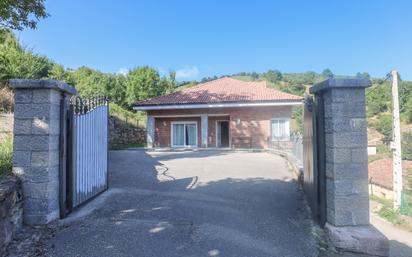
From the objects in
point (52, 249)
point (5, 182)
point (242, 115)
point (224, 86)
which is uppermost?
point (224, 86)

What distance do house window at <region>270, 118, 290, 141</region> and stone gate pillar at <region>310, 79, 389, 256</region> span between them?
637 inches

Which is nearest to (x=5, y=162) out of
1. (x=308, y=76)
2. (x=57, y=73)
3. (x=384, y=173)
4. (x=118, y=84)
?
(x=57, y=73)

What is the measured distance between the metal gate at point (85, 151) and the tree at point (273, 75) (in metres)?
66.0

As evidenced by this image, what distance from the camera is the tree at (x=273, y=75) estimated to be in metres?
68.5

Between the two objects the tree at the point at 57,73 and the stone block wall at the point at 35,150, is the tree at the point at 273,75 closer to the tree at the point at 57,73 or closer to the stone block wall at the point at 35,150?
the tree at the point at 57,73

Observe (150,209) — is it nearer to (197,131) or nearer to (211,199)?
(211,199)

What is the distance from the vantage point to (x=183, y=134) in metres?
21.5

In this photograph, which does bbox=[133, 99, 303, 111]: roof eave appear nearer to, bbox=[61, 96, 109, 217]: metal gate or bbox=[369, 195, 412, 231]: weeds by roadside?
bbox=[369, 195, 412, 231]: weeds by roadside

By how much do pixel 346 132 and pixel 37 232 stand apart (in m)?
4.36

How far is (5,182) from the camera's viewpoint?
137 inches

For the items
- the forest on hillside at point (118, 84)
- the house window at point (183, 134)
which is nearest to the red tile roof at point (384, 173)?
the forest on hillside at point (118, 84)

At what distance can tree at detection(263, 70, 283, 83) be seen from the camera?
6846cm

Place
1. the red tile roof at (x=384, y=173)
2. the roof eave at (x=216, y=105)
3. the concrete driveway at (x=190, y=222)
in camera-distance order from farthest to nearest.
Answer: the roof eave at (x=216, y=105)
the red tile roof at (x=384, y=173)
the concrete driveway at (x=190, y=222)

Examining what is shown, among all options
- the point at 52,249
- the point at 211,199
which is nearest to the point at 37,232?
the point at 52,249
